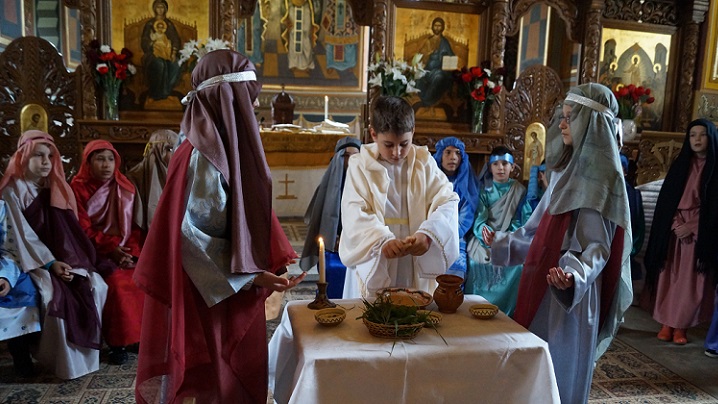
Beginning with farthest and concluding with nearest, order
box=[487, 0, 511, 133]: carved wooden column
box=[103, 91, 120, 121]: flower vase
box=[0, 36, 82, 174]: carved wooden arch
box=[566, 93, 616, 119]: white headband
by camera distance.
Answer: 1. box=[487, 0, 511, 133]: carved wooden column
2. box=[103, 91, 120, 121]: flower vase
3. box=[0, 36, 82, 174]: carved wooden arch
4. box=[566, 93, 616, 119]: white headband

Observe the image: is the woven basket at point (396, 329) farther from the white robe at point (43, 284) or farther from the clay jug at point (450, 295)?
the white robe at point (43, 284)

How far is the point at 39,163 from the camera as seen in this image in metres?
3.87

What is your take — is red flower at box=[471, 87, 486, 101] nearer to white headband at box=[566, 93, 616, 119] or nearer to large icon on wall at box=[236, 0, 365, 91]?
white headband at box=[566, 93, 616, 119]

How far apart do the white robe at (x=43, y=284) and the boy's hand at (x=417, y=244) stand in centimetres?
273

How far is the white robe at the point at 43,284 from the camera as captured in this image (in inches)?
149

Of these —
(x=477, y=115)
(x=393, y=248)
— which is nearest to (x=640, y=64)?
(x=477, y=115)

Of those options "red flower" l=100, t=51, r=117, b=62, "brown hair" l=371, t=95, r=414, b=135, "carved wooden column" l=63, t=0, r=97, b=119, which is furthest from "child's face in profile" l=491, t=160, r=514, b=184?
"carved wooden column" l=63, t=0, r=97, b=119

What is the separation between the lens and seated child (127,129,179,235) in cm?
466

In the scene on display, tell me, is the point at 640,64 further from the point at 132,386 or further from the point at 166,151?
the point at 132,386

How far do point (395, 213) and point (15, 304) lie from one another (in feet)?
9.22

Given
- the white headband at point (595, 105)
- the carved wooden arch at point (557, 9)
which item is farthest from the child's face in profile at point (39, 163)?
the carved wooden arch at point (557, 9)

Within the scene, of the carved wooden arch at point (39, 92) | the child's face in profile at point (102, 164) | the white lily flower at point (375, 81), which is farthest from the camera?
the white lily flower at point (375, 81)

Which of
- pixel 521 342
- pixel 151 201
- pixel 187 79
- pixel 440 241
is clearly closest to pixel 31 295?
pixel 151 201

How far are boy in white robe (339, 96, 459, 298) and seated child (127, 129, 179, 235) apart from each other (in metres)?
2.41
